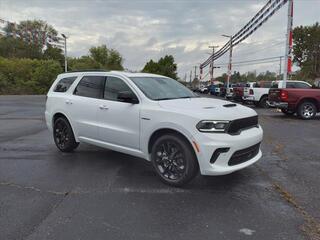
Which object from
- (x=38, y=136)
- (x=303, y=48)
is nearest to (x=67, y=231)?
(x=38, y=136)

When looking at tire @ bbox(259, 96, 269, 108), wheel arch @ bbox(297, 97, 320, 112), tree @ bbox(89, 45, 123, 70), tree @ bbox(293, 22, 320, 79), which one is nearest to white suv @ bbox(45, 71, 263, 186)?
wheel arch @ bbox(297, 97, 320, 112)

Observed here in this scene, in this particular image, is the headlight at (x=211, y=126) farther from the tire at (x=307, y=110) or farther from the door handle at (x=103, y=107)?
the tire at (x=307, y=110)

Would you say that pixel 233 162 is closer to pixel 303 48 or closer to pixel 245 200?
pixel 245 200

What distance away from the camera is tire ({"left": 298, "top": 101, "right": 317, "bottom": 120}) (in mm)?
14383

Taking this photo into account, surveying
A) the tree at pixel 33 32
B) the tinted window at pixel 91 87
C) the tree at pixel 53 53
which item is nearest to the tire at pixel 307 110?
the tinted window at pixel 91 87

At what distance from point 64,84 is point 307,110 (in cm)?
1108

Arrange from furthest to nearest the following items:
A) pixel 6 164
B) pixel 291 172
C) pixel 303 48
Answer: pixel 303 48
pixel 6 164
pixel 291 172

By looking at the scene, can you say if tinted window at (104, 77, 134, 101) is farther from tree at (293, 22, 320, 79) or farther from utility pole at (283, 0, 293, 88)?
tree at (293, 22, 320, 79)

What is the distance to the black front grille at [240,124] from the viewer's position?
Result: 15.9 feet

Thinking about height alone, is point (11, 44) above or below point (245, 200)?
above

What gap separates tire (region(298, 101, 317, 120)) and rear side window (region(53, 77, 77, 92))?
1071cm

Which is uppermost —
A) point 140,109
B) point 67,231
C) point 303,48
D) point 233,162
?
point 303,48

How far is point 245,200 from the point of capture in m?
4.60

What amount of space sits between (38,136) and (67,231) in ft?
21.2
